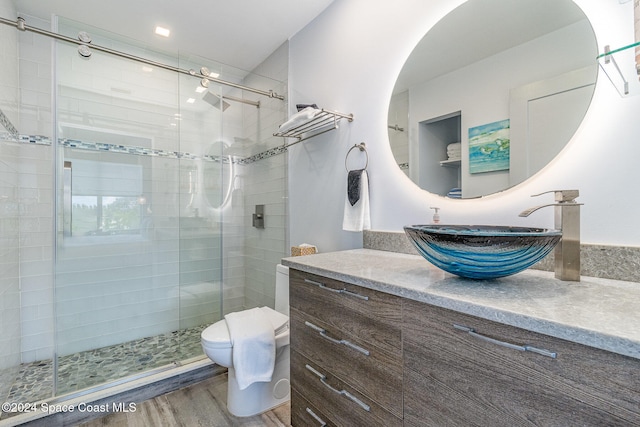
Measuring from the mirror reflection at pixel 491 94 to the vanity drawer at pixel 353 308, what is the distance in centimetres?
71

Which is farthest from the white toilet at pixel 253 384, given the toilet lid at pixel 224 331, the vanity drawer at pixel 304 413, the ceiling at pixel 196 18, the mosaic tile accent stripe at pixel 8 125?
the ceiling at pixel 196 18

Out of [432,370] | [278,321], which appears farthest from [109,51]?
[432,370]

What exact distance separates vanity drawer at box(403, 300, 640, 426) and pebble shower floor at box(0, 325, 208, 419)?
1.94 m

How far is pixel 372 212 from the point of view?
1.75 m

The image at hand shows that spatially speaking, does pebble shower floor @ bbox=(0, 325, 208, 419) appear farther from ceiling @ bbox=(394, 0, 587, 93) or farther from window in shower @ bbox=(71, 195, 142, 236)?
ceiling @ bbox=(394, 0, 587, 93)

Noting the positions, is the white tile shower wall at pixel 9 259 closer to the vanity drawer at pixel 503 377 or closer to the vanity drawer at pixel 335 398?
the vanity drawer at pixel 335 398

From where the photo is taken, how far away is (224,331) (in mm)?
1692

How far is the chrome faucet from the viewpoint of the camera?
929 millimetres

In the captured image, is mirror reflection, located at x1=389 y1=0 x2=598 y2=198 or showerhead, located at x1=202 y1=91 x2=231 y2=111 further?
showerhead, located at x1=202 y1=91 x2=231 y2=111

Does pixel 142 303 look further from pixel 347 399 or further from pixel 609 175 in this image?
pixel 609 175

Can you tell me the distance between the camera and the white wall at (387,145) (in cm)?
96

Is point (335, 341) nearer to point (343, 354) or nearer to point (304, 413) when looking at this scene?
point (343, 354)

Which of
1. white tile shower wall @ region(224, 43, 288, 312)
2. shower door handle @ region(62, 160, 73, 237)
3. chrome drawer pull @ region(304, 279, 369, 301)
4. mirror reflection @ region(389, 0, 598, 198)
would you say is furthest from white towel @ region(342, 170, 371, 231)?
shower door handle @ region(62, 160, 73, 237)

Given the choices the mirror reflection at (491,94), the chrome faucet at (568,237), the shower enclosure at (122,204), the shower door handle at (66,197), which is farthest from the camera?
the shower door handle at (66,197)
